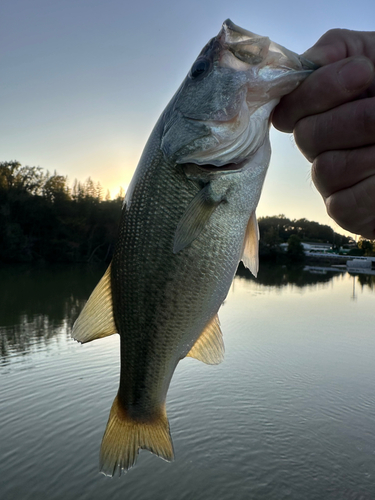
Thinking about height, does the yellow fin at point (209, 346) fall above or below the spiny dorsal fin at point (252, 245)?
below

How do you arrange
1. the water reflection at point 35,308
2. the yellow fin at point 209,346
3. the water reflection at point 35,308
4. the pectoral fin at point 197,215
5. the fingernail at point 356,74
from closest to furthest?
the fingernail at point 356,74 < the pectoral fin at point 197,215 < the yellow fin at point 209,346 < the water reflection at point 35,308 < the water reflection at point 35,308

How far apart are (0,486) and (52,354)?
294 inches

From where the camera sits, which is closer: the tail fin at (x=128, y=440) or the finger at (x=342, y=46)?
the finger at (x=342, y=46)

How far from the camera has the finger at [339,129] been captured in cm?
175

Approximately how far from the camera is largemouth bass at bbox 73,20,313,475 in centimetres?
199

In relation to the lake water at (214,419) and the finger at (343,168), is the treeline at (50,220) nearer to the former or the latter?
the lake water at (214,419)

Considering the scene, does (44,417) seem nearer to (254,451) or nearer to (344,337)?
(254,451)

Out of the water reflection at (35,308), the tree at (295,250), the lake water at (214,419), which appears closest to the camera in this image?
the lake water at (214,419)

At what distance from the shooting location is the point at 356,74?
5.66 ft

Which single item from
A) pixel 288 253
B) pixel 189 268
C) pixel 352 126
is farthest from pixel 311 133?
pixel 288 253

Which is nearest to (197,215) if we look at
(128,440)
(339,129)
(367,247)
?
(339,129)

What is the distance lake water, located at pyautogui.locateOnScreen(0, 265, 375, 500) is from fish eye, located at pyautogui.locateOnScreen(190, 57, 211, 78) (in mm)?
8338

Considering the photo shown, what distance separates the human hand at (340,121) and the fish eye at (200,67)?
0.46 meters

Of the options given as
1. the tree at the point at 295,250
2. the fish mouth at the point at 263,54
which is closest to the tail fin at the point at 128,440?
the fish mouth at the point at 263,54
